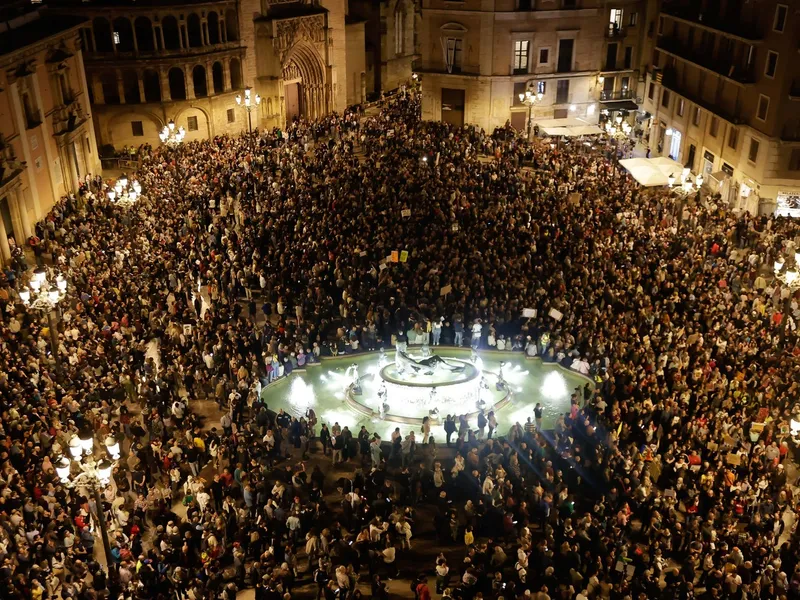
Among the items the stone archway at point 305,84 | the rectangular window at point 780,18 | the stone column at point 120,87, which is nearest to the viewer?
the rectangular window at point 780,18

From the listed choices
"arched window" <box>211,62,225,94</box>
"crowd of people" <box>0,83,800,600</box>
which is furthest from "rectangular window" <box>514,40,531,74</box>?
"arched window" <box>211,62,225,94</box>

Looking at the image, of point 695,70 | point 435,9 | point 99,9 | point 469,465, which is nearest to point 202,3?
point 99,9

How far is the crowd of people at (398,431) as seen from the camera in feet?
51.0

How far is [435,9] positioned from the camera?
160ft

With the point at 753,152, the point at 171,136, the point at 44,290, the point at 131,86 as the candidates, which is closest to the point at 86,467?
the point at 44,290

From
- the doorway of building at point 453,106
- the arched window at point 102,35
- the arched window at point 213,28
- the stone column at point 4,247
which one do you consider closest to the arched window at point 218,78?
the arched window at point 213,28

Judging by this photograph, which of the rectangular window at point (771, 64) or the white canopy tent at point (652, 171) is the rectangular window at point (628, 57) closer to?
the rectangular window at point (771, 64)

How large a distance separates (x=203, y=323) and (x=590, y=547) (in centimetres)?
1305

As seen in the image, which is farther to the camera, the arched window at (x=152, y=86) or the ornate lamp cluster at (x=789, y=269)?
the arched window at (x=152, y=86)

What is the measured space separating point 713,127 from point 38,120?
31549 millimetres

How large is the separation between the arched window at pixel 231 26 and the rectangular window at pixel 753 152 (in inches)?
1214

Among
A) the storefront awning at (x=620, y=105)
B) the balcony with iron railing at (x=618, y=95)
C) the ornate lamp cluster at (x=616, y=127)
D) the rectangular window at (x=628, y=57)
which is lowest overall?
the storefront awning at (x=620, y=105)

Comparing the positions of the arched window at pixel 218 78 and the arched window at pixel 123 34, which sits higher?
the arched window at pixel 123 34

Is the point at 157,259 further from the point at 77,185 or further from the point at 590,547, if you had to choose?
the point at 590,547
